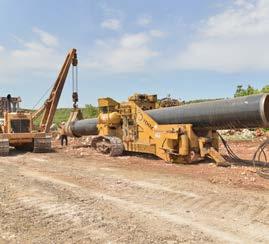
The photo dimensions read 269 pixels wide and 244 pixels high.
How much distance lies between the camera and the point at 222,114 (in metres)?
11.6

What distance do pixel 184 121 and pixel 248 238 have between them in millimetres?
7760

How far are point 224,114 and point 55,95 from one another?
12.9m

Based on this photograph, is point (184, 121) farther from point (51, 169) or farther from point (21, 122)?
point (21, 122)

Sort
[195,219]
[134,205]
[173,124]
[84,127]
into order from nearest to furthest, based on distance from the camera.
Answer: [195,219] → [134,205] → [173,124] → [84,127]

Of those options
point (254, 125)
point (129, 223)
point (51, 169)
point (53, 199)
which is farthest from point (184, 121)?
point (129, 223)

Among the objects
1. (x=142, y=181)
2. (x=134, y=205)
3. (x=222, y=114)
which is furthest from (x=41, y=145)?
(x=134, y=205)

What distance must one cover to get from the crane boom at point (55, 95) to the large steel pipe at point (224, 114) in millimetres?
9682

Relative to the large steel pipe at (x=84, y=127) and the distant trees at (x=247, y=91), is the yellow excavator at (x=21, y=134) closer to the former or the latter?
the large steel pipe at (x=84, y=127)

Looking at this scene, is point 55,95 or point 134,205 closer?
point 134,205

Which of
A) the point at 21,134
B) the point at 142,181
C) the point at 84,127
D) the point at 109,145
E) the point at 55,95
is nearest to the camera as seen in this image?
the point at 142,181

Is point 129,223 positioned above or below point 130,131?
below

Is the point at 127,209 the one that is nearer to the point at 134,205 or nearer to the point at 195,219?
the point at 134,205

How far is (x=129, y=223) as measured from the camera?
19.6ft

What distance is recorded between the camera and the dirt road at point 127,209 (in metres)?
5.45
